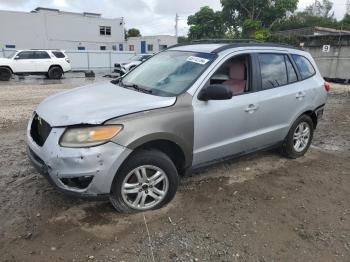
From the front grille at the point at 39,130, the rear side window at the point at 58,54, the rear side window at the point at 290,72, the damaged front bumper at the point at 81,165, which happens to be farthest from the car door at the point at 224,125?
the rear side window at the point at 58,54

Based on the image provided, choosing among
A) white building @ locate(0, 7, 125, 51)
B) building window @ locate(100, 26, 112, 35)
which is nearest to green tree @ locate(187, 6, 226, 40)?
white building @ locate(0, 7, 125, 51)

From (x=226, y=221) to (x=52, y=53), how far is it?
20080mm

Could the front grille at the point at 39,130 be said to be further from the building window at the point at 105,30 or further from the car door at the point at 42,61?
the building window at the point at 105,30

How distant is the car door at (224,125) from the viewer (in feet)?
13.2

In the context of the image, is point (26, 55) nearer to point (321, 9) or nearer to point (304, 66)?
point (304, 66)

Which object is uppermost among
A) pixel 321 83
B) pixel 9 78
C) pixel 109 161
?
pixel 321 83

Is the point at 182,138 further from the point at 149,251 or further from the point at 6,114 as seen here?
the point at 6,114

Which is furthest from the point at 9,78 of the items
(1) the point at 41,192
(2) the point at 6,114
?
(1) the point at 41,192

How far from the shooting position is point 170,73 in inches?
172

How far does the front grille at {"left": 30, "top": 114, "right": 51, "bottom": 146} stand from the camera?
3556 mm

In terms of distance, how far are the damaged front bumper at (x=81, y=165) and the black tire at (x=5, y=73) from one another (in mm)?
18571

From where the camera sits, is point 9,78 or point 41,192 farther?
point 9,78

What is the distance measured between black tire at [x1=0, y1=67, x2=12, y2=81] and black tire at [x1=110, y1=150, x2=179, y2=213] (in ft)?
61.8

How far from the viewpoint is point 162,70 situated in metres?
4.53
